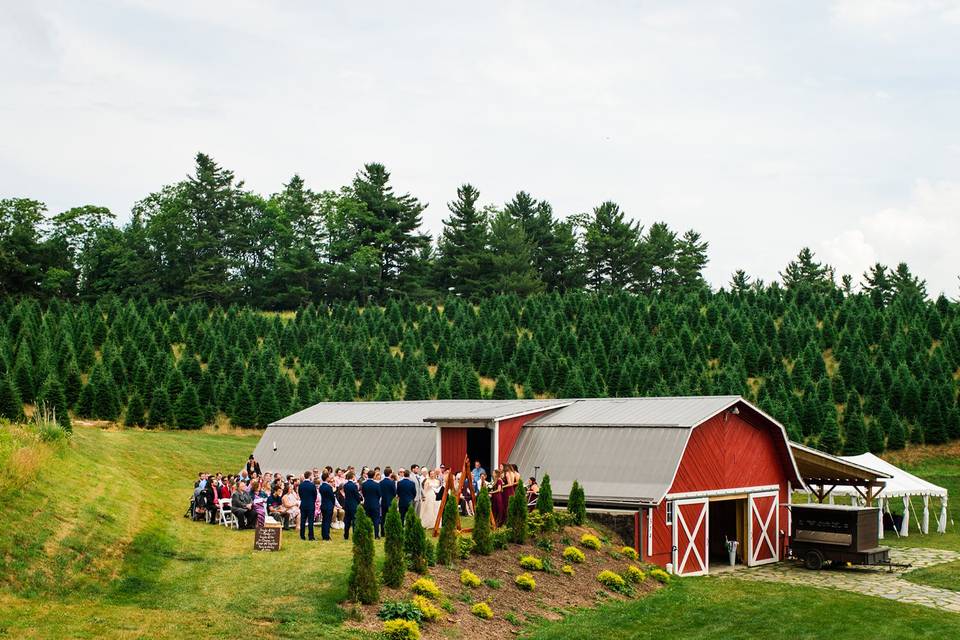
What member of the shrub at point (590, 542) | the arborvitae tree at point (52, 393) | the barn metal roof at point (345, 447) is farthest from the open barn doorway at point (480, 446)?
the arborvitae tree at point (52, 393)

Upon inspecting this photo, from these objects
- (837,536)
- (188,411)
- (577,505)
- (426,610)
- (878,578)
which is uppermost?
(188,411)

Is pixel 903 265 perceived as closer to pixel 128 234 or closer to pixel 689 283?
pixel 689 283

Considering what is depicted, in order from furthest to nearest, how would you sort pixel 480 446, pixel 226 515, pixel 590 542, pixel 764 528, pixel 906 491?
pixel 906 491
pixel 480 446
pixel 764 528
pixel 226 515
pixel 590 542

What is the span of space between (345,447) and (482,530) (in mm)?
12890

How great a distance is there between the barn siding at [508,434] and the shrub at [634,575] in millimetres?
6227

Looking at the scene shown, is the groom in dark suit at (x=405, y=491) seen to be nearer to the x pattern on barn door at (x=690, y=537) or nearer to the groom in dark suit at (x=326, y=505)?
the groom in dark suit at (x=326, y=505)

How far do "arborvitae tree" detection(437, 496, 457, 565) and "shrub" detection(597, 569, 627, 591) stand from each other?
3.34 metres

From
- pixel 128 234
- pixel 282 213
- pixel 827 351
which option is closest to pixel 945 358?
pixel 827 351

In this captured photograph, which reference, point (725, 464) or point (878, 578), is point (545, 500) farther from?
point (878, 578)

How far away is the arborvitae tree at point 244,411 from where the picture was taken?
4612 centimetres

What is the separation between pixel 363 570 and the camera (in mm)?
16203

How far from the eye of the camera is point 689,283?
9319cm

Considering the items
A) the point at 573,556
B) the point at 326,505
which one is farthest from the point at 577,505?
the point at 326,505

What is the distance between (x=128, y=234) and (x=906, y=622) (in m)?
86.1
